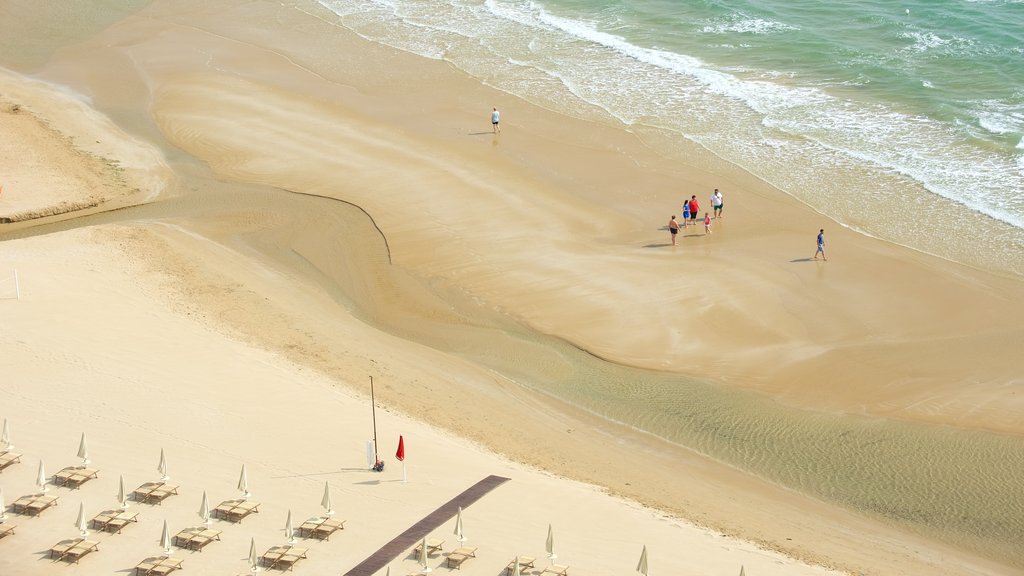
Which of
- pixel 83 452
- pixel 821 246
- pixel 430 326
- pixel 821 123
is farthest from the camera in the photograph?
pixel 821 123

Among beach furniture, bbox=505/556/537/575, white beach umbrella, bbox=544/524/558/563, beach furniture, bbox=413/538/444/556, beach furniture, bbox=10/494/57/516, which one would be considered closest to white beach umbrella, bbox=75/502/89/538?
beach furniture, bbox=10/494/57/516

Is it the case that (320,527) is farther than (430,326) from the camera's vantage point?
No

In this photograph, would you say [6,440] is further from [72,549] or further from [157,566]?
[157,566]

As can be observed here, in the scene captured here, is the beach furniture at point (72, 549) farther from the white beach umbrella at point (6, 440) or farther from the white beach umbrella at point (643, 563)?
the white beach umbrella at point (643, 563)

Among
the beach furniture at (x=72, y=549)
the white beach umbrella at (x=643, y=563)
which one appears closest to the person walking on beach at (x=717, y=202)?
the white beach umbrella at (x=643, y=563)

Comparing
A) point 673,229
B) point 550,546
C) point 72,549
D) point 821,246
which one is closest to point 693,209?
point 673,229

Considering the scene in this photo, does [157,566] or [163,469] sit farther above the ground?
[163,469]
